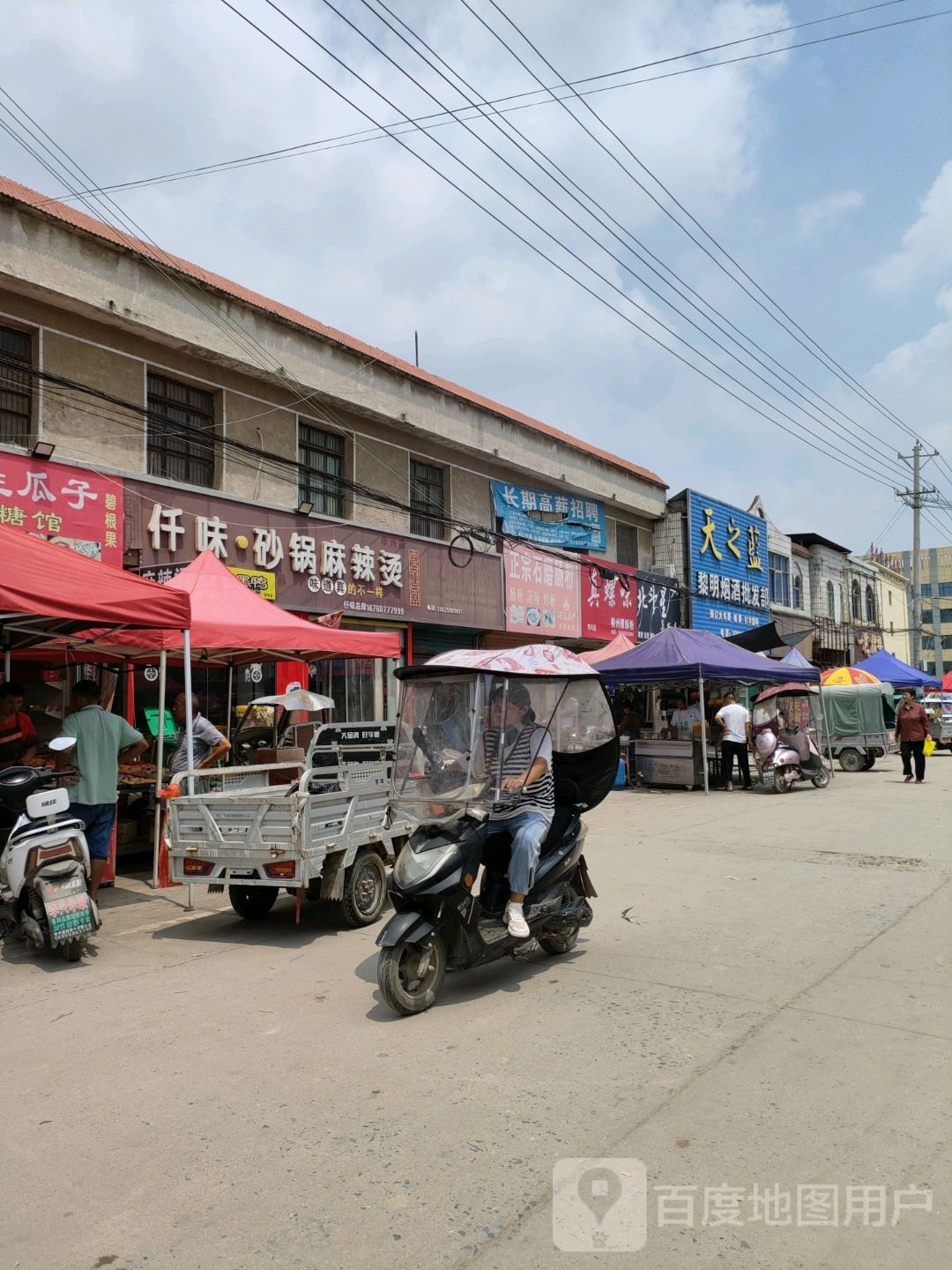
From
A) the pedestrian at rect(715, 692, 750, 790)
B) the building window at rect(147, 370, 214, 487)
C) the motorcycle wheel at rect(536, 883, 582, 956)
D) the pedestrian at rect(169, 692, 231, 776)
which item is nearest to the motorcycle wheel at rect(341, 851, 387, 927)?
the motorcycle wheel at rect(536, 883, 582, 956)

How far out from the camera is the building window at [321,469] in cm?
1670

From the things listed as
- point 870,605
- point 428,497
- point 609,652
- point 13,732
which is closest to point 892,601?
point 870,605


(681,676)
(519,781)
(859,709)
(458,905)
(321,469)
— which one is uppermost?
(321,469)

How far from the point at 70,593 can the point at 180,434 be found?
770 cm

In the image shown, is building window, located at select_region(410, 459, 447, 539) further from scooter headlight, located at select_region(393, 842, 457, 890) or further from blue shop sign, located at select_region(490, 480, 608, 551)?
scooter headlight, located at select_region(393, 842, 457, 890)

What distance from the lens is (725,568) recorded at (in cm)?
3089

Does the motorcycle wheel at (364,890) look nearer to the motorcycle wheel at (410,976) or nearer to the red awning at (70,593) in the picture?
the motorcycle wheel at (410,976)

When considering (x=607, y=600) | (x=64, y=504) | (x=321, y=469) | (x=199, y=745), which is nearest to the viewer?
(x=199, y=745)

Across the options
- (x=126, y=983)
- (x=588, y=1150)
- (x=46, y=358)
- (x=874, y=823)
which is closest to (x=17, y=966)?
(x=126, y=983)

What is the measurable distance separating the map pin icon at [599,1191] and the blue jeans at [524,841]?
2.27 m

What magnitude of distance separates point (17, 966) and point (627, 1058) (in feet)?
13.8

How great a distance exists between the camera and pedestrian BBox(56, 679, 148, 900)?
7516mm

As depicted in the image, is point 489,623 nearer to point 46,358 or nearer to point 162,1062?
point 46,358

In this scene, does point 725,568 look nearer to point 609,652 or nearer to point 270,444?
point 609,652
